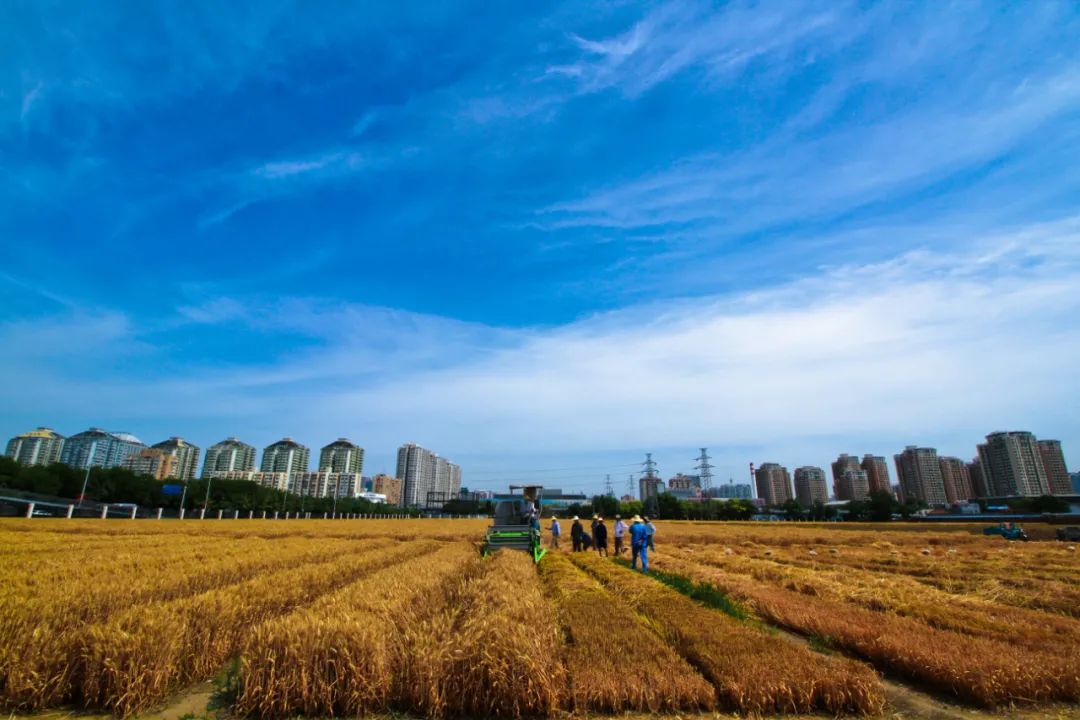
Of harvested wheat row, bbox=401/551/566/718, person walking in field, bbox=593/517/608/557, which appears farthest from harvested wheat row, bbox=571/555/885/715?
person walking in field, bbox=593/517/608/557

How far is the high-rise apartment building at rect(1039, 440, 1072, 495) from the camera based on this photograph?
168 m

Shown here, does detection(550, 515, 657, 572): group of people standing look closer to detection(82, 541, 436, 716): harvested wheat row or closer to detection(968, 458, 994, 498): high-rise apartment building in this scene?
detection(82, 541, 436, 716): harvested wheat row

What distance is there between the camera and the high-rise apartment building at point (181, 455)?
589 ft

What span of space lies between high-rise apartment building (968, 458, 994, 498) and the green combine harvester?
21214 cm

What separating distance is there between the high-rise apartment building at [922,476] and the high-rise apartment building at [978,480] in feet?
30.4

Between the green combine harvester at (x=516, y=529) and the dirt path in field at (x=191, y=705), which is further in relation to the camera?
the green combine harvester at (x=516, y=529)

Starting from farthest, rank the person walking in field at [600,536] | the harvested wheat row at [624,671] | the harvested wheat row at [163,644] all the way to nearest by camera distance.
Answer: the person walking in field at [600,536], the harvested wheat row at [624,671], the harvested wheat row at [163,644]

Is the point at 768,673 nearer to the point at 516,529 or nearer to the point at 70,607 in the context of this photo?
the point at 70,607

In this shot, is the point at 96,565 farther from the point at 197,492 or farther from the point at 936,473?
the point at 936,473

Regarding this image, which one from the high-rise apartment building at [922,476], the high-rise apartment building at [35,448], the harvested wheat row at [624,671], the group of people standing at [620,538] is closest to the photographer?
the harvested wheat row at [624,671]

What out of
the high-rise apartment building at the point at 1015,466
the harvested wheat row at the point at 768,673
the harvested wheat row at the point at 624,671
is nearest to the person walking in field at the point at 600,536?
the harvested wheat row at the point at 624,671

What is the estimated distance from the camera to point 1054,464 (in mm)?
171500

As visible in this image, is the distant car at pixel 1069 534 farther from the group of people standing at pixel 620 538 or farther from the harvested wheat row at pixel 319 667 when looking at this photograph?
the harvested wheat row at pixel 319 667

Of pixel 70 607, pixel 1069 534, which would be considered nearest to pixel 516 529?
pixel 70 607
